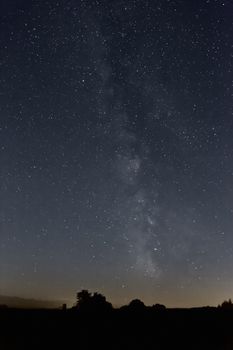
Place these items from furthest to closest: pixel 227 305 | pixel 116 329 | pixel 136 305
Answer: pixel 227 305
pixel 136 305
pixel 116 329

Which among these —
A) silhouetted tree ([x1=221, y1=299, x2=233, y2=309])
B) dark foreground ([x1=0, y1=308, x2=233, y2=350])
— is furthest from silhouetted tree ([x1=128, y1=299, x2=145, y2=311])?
silhouetted tree ([x1=221, y1=299, x2=233, y2=309])

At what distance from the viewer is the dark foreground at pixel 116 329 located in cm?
1834

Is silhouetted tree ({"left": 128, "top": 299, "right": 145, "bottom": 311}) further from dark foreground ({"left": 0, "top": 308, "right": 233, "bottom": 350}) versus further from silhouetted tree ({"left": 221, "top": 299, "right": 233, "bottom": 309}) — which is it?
silhouetted tree ({"left": 221, "top": 299, "right": 233, "bottom": 309})

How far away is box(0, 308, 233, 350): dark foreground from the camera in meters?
18.3

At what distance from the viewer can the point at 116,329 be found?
19.9m

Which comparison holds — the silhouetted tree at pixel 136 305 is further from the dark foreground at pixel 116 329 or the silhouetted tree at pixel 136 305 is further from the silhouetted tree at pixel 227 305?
the silhouetted tree at pixel 227 305

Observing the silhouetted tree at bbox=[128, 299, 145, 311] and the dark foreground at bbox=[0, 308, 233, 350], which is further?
the silhouetted tree at bbox=[128, 299, 145, 311]

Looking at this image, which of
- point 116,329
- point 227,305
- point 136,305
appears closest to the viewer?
point 116,329

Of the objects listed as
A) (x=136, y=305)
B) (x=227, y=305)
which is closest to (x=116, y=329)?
(x=136, y=305)

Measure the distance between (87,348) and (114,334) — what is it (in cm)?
151

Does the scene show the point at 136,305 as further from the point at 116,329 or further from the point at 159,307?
the point at 116,329

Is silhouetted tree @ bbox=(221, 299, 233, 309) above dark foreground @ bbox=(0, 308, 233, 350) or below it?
above

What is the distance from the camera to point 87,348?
18500mm

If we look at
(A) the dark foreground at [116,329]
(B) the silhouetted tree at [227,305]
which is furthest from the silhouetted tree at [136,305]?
(B) the silhouetted tree at [227,305]
